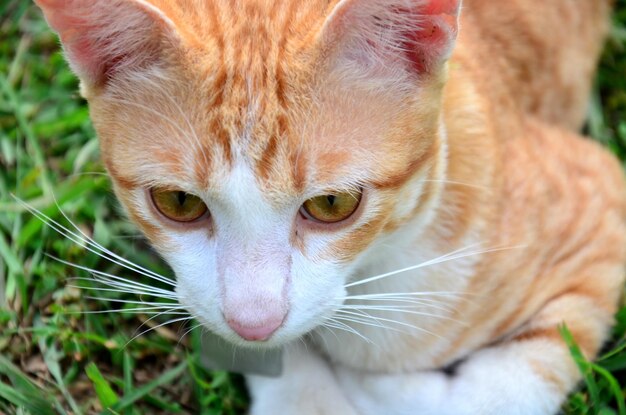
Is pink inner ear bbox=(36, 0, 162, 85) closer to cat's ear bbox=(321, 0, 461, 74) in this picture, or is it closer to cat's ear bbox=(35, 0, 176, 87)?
cat's ear bbox=(35, 0, 176, 87)

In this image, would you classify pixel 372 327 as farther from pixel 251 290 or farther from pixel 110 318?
pixel 110 318

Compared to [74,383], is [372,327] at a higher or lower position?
higher

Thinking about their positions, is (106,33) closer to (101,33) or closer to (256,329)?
(101,33)

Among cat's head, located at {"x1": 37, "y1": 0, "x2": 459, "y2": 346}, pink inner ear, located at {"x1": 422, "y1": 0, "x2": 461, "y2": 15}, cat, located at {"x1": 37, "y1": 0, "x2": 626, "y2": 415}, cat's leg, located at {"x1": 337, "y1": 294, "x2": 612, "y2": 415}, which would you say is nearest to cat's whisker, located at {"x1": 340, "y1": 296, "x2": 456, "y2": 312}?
cat, located at {"x1": 37, "y1": 0, "x2": 626, "y2": 415}

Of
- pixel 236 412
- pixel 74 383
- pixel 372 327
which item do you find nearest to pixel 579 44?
pixel 372 327

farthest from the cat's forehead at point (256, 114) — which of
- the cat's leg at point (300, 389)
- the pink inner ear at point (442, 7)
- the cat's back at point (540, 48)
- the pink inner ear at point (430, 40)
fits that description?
the cat's leg at point (300, 389)

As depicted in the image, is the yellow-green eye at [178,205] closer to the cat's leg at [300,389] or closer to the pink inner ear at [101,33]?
the pink inner ear at [101,33]
